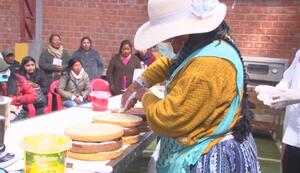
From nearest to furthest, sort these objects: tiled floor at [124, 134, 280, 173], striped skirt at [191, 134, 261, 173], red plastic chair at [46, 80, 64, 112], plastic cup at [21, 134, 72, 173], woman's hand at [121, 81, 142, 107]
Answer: plastic cup at [21, 134, 72, 173] → striped skirt at [191, 134, 261, 173] → woman's hand at [121, 81, 142, 107] → tiled floor at [124, 134, 280, 173] → red plastic chair at [46, 80, 64, 112]

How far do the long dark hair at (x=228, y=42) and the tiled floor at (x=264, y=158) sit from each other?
233 cm

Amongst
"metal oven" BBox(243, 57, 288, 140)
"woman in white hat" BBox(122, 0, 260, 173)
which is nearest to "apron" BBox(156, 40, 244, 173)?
"woman in white hat" BBox(122, 0, 260, 173)

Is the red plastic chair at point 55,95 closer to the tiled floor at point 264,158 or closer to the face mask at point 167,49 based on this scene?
the tiled floor at point 264,158

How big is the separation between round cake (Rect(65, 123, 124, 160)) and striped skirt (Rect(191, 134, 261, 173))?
37 centimetres

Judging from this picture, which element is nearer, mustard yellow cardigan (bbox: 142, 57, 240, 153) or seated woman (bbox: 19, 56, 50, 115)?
mustard yellow cardigan (bbox: 142, 57, 240, 153)

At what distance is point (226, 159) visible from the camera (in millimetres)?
1475

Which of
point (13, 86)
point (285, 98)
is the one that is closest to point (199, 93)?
point (285, 98)

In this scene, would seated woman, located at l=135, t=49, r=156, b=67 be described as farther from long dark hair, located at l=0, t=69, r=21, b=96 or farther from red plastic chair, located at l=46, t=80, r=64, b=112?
long dark hair, located at l=0, t=69, r=21, b=96

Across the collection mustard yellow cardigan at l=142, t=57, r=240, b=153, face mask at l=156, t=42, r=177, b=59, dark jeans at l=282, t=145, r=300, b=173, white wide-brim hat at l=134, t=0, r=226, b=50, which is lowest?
dark jeans at l=282, t=145, r=300, b=173

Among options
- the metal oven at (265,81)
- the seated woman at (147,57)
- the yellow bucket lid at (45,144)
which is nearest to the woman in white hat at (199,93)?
the yellow bucket lid at (45,144)

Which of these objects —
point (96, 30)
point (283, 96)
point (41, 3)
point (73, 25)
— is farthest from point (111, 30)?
point (283, 96)

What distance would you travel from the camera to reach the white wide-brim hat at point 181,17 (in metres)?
1.41

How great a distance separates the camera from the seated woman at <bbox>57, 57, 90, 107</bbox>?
5297 mm

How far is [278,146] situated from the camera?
5145 millimetres
